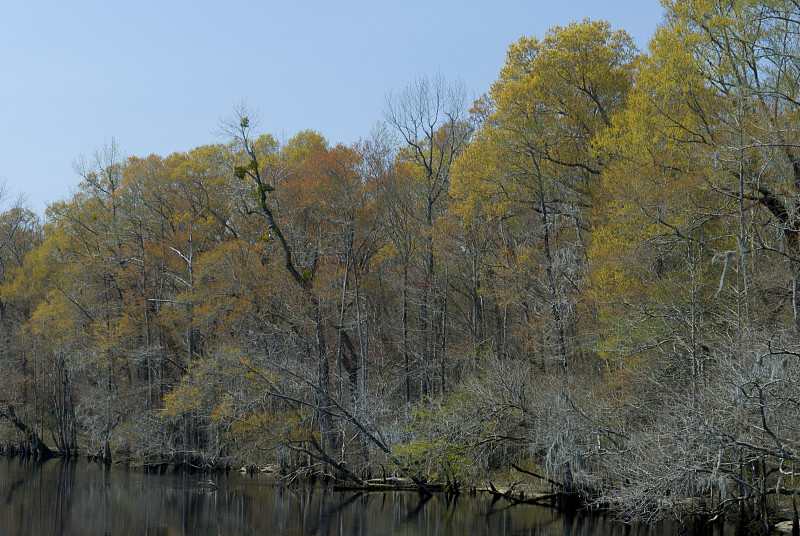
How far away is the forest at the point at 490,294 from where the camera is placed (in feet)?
66.6

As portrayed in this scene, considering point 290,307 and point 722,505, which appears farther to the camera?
point 290,307

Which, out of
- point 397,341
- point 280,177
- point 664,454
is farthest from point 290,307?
point 664,454

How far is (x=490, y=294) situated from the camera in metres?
30.8

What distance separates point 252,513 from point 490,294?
1215cm

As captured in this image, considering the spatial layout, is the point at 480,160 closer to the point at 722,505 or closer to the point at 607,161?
the point at 607,161

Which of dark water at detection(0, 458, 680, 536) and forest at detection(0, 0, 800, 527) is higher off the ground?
forest at detection(0, 0, 800, 527)

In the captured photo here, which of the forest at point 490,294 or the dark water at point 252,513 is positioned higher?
the forest at point 490,294

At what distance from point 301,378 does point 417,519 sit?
6669mm

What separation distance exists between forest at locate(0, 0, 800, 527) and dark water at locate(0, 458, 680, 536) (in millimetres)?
1190

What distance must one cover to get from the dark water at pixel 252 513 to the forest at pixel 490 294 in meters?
1.19

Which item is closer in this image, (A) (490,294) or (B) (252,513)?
(B) (252,513)

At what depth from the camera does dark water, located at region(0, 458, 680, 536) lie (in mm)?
20234

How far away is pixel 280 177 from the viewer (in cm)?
3834

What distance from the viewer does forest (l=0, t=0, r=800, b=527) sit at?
20297 mm
